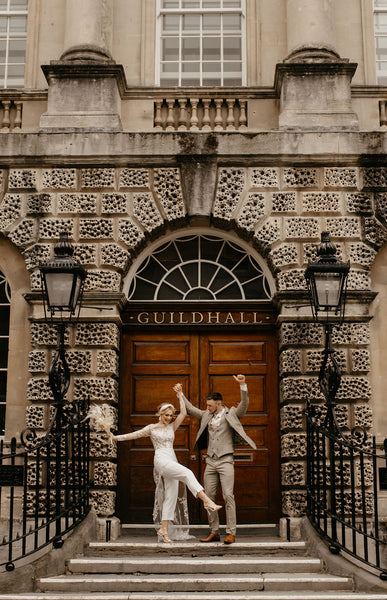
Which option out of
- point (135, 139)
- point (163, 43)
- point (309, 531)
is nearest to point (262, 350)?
point (309, 531)

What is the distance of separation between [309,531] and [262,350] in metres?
2.74

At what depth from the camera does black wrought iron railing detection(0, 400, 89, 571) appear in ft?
27.5

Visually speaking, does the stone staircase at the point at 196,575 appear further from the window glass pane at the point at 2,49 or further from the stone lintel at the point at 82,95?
the window glass pane at the point at 2,49

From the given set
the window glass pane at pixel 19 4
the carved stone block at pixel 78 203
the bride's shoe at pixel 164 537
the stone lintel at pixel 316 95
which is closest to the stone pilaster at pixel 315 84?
the stone lintel at pixel 316 95

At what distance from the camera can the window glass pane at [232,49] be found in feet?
40.0

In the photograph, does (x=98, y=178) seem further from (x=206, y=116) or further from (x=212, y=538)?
(x=212, y=538)

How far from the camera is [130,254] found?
10.9 m

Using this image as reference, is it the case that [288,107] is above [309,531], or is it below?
above

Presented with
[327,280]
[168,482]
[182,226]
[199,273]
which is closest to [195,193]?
[182,226]

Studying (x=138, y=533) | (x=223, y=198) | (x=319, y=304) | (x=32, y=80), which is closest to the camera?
(x=319, y=304)

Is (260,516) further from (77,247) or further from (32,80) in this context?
(32,80)

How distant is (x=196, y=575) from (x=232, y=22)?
27.7 feet

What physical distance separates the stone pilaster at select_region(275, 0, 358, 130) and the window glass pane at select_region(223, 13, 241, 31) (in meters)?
1.25

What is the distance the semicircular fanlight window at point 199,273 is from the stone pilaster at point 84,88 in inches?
77.9
